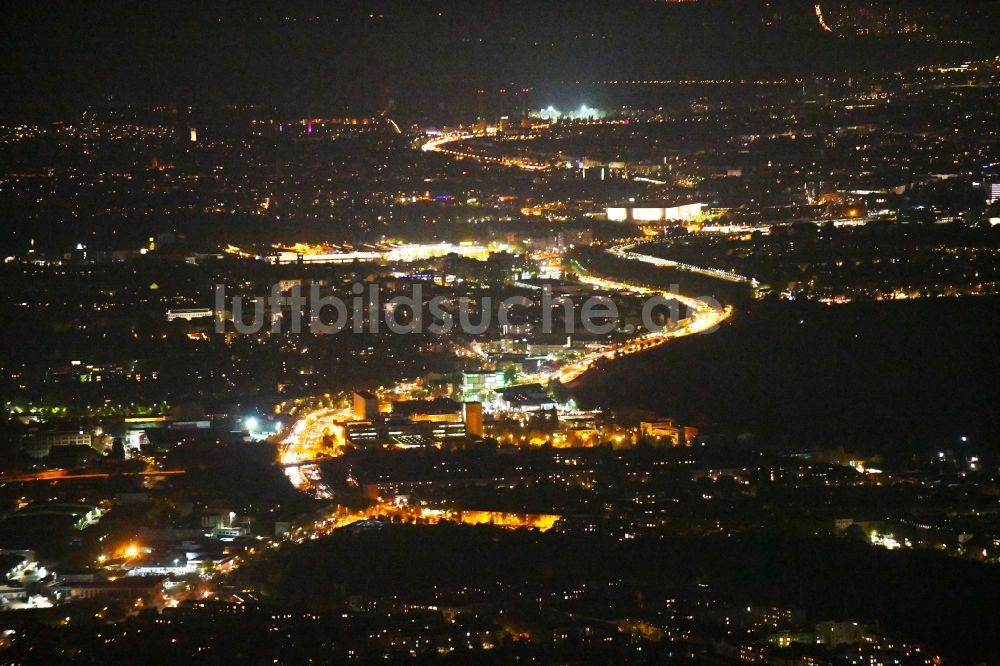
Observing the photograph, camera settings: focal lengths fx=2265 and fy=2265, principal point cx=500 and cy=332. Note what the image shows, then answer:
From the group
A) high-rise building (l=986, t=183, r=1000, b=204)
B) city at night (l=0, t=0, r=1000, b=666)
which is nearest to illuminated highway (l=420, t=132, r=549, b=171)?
city at night (l=0, t=0, r=1000, b=666)

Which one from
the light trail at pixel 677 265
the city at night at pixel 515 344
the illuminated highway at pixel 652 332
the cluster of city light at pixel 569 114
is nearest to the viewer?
the city at night at pixel 515 344

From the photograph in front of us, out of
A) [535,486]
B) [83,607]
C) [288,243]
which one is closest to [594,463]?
[535,486]

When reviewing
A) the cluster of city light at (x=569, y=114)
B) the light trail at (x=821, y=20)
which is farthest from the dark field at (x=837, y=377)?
the cluster of city light at (x=569, y=114)

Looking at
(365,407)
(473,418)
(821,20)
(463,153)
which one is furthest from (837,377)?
(463,153)

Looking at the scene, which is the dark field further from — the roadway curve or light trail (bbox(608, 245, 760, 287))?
light trail (bbox(608, 245, 760, 287))

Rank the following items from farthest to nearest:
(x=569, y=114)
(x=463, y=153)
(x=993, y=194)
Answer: (x=569, y=114), (x=463, y=153), (x=993, y=194)

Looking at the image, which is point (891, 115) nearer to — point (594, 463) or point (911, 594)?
point (594, 463)

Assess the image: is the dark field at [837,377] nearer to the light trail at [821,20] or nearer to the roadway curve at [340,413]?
the roadway curve at [340,413]

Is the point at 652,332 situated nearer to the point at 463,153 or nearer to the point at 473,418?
the point at 473,418

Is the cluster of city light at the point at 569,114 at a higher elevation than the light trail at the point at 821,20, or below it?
below
